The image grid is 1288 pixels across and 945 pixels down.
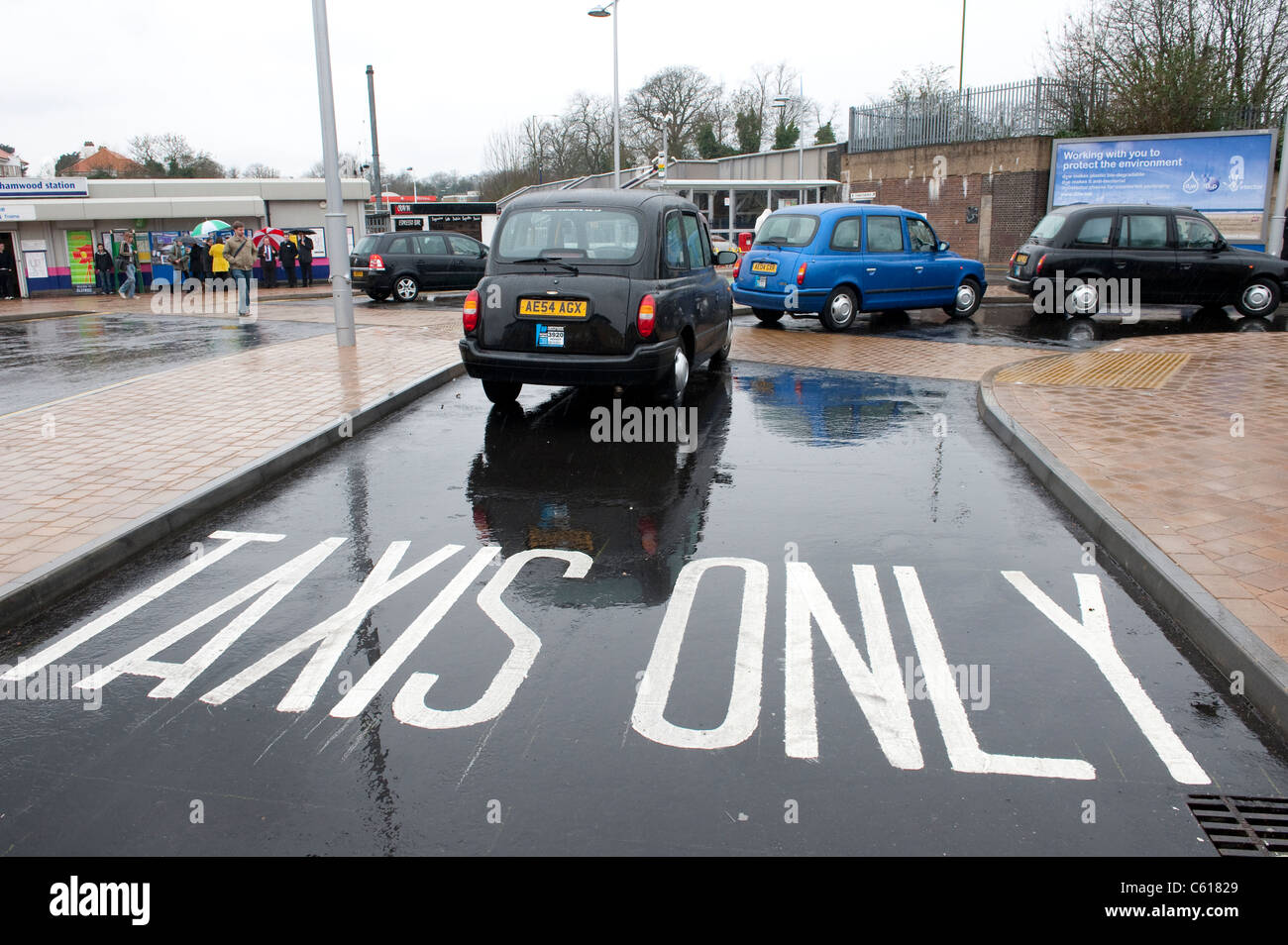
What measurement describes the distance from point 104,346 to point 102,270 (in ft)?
44.5

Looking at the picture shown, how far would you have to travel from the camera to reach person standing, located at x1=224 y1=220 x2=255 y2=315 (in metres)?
18.6

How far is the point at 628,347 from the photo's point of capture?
27.3ft

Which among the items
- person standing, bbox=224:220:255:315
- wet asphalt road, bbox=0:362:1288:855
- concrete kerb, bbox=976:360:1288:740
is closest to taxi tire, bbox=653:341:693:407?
wet asphalt road, bbox=0:362:1288:855

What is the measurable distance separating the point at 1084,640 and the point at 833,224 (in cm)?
1144

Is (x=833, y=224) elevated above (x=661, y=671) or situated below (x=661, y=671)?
above

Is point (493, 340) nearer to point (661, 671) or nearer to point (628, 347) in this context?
point (628, 347)

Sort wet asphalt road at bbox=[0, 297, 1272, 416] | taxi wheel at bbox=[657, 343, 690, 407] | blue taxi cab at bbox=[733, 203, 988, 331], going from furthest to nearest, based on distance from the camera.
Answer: blue taxi cab at bbox=[733, 203, 988, 331] < wet asphalt road at bbox=[0, 297, 1272, 416] < taxi wheel at bbox=[657, 343, 690, 407]

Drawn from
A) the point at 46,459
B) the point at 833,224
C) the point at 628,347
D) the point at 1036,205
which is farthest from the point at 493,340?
the point at 1036,205

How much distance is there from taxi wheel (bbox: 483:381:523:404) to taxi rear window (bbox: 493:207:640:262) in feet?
4.04

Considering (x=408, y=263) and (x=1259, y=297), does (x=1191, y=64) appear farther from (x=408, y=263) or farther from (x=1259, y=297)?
(x=408, y=263)

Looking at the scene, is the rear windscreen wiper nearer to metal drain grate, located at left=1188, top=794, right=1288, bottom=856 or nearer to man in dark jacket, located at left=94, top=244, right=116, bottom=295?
metal drain grate, located at left=1188, top=794, right=1288, bottom=856

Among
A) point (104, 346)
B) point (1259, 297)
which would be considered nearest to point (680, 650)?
point (104, 346)
